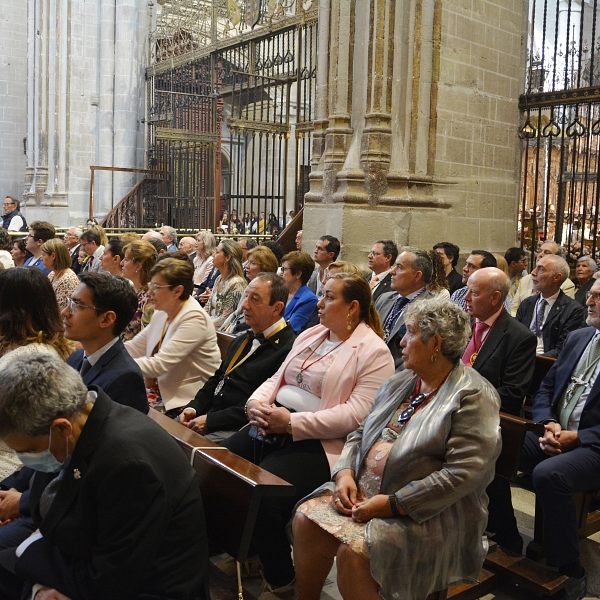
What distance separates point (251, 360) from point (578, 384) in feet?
5.23

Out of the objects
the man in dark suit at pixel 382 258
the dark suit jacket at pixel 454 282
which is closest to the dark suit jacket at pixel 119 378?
the man in dark suit at pixel 382 258

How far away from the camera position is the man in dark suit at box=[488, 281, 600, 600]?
296 cm

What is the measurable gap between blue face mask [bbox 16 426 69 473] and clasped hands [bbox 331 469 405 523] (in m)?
1.04

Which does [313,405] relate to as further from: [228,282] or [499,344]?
[228,282]

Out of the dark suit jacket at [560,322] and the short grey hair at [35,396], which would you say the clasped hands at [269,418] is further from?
the dark suit jacket at [560,322]

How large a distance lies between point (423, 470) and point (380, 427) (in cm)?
28

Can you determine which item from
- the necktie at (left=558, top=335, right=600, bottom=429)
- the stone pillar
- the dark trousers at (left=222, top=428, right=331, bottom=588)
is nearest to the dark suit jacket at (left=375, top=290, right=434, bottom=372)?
the necktie at (left=558, top=335, right=600, bottom=429)

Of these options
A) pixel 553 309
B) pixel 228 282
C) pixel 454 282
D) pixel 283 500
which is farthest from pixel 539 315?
pixel 283 500

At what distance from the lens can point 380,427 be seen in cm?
269

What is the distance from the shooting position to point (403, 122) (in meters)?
7.54

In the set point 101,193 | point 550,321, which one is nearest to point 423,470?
point 550,321

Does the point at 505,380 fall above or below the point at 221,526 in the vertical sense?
above

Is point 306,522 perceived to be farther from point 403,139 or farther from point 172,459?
point 403,139

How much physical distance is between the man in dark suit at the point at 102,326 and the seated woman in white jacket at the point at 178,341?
0.90 meters
